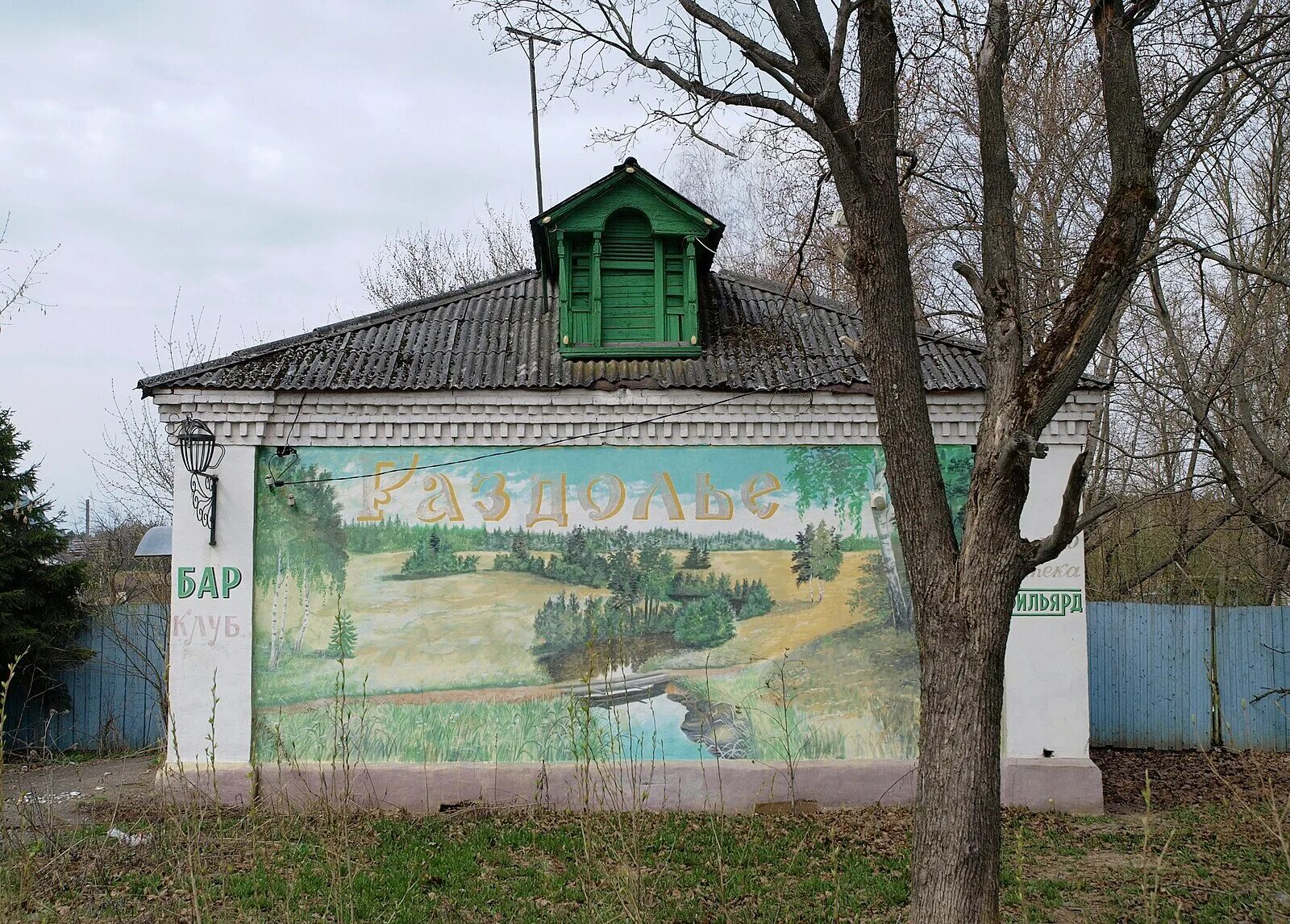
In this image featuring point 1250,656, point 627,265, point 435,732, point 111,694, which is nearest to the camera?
point 435,732

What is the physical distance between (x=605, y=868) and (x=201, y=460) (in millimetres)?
5385

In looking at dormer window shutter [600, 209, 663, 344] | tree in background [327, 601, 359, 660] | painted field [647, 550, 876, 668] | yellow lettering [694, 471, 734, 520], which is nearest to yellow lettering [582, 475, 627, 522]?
yellow lettering [694, 471, 734, 520]

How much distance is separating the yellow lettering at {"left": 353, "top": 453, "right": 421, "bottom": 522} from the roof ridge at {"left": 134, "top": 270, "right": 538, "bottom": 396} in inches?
63.2

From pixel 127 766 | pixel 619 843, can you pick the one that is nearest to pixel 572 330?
pixel 619 843

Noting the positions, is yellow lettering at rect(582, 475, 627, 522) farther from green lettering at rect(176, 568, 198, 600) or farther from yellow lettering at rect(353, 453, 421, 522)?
green lettering at rect(176, 568, 198, 600)

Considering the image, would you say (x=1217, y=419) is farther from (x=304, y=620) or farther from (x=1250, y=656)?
(x=304, y=620)

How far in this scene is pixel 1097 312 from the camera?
210 inches

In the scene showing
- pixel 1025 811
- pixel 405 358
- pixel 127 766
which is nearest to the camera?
pixel 1025 811

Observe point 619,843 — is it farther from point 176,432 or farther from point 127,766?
point 127,766

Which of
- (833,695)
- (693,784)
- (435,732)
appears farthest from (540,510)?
(833,695)

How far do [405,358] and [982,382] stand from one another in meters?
5.49

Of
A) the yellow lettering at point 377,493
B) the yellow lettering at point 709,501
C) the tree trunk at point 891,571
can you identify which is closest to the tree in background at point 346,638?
the yellow lettering at point 377,493

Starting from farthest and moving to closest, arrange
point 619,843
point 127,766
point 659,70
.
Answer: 1. point 127,766
2. point 619,843
3. point 659,70

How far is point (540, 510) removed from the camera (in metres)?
9.22
